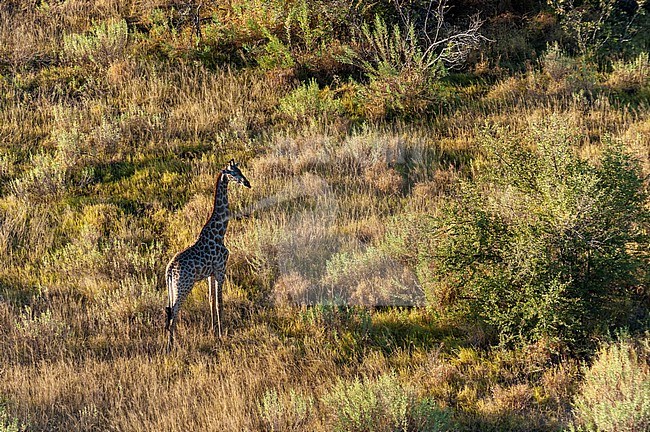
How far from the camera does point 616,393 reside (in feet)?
18.4

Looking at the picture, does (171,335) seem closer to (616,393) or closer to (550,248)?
(550,248)

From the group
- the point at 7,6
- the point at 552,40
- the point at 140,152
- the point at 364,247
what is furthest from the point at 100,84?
the point at 552,40

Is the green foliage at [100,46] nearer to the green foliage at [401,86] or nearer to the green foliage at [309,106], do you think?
the green foliage at [309,106]

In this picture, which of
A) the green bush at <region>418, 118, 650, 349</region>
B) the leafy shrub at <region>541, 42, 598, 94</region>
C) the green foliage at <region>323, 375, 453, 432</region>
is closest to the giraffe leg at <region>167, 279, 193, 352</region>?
the green foliage at <region>323, 375, 453, 432</region>

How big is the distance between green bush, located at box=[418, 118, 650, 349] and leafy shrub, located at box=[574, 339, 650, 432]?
470mm

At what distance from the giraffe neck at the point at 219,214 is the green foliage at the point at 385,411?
8.20 feet

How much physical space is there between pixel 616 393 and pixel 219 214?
4.21m

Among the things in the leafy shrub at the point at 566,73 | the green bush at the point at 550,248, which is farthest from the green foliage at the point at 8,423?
the leafy shrub at the point at 566,73

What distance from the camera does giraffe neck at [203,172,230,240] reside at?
7.57m

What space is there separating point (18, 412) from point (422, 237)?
4478 millimetres

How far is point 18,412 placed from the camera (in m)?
6.34

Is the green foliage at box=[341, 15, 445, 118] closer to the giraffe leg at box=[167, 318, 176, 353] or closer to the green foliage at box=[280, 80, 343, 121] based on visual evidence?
the green foliage at box=[280, 80, 343, 121]

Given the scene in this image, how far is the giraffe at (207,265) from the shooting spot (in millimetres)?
7164

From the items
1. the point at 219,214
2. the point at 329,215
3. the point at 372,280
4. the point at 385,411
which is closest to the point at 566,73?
the point at 329,215
